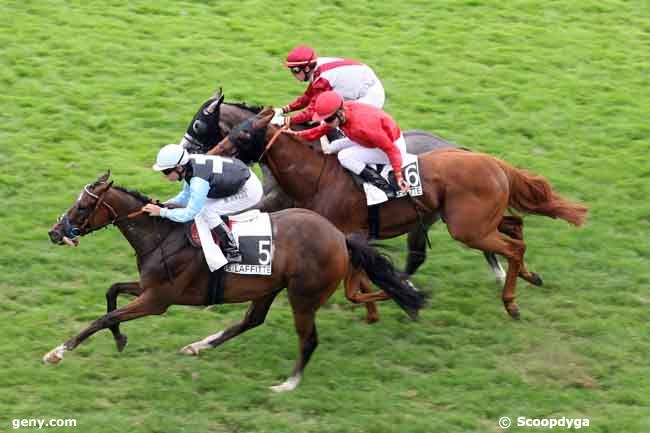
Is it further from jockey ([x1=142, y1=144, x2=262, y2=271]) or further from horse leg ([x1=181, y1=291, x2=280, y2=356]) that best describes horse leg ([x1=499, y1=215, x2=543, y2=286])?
jockey ([x1=142, y1=144, x2=262, y2=271])

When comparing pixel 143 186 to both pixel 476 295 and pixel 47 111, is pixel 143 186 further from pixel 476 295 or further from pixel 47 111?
pixel 476 295

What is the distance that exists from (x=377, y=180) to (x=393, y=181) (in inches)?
4.8

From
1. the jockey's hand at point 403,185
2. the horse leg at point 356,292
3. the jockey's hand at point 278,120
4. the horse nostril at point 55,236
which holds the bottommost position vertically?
the horse leg at point 356,292

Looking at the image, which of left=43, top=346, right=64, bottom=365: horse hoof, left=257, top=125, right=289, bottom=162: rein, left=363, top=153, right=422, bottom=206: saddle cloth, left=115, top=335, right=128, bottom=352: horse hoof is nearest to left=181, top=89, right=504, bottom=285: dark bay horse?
left=257, top=125, right=289, bottom=162: rein

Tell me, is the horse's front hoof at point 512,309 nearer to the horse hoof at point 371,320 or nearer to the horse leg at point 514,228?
the horse leg at point 514,228

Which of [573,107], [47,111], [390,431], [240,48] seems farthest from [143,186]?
[573,107]

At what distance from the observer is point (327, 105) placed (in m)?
8.07

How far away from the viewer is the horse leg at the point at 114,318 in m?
7.37

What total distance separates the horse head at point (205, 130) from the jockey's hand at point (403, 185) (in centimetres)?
149

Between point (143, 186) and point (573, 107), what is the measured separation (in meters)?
4.86

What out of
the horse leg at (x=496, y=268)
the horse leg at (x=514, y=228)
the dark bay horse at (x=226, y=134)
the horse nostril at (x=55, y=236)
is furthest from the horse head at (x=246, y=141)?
the horse leg at (x=496, y=268)

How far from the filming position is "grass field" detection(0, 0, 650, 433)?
7594mm

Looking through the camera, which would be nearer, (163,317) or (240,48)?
(163,317)

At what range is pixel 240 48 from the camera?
1305 cm
